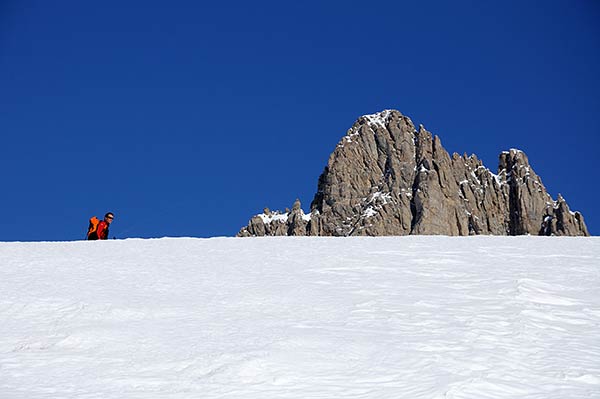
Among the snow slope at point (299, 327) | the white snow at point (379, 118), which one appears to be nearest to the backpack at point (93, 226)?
the snow slope at point (299, 327)

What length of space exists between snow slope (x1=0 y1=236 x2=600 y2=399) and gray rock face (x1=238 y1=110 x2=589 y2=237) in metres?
149

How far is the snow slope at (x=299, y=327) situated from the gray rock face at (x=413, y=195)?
149 metres

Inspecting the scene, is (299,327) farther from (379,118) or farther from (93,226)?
(379,118)

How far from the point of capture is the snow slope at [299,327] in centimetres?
707

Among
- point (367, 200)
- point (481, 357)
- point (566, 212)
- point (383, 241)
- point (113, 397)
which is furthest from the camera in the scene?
point (367, 200)

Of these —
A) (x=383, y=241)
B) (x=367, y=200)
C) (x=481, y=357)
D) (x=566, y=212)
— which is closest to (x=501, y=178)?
(x=566, y=212)

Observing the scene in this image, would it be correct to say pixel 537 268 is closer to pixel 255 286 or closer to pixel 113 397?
Answer: pixel 255 286

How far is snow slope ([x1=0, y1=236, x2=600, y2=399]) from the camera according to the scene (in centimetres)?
707

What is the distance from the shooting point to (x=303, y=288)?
12195 mm

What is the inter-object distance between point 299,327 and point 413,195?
16377 cm

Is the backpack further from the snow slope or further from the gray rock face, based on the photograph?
the gray rock face

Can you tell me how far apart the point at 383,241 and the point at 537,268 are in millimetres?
6443

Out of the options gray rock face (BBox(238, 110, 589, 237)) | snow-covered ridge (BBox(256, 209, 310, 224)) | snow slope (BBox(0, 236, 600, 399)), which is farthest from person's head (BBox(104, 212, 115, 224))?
snow-covered ridge (BBox(256, 209, 310, 224))

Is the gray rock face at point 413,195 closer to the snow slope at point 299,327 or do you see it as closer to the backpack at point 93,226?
the backpack at point 93,226
